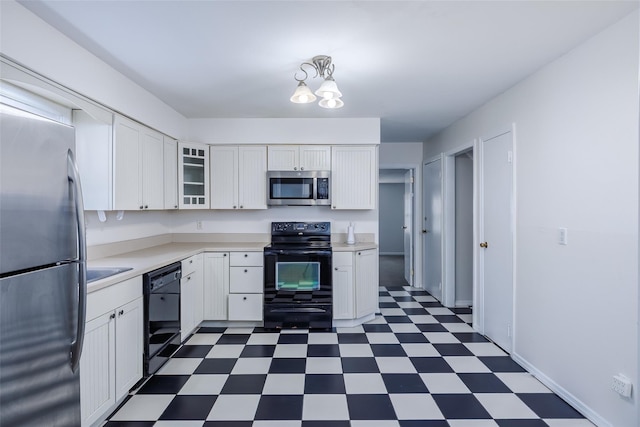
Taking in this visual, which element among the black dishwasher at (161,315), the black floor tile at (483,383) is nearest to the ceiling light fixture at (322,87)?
the black dishwasher at (161,315)

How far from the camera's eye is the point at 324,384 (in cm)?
246

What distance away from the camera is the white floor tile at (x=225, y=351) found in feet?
9.65

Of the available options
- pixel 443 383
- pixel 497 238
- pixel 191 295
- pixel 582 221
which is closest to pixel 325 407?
pixel 443 383

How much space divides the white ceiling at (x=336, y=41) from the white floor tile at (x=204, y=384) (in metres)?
2.32

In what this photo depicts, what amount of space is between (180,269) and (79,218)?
1665 mm

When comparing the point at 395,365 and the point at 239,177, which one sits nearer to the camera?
Answer: the point at 395,365

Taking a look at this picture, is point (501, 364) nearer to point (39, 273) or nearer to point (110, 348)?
point (110, 348)

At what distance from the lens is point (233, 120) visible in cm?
398

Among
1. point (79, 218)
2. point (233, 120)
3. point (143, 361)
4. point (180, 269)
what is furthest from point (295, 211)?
point (79, 218)

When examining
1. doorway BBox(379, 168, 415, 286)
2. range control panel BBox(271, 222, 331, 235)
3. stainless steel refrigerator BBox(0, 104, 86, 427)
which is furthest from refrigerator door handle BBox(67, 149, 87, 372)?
doorway BBox(379, 168, 415, 286)

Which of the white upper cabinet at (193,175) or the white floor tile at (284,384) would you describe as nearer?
the white floor tile at (284,384)

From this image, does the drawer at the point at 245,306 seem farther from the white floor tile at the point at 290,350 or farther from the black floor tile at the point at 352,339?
the black floor tile at the point at 352,339

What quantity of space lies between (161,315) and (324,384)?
1364mm

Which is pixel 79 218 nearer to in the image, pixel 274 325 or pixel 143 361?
pixel 143 361
